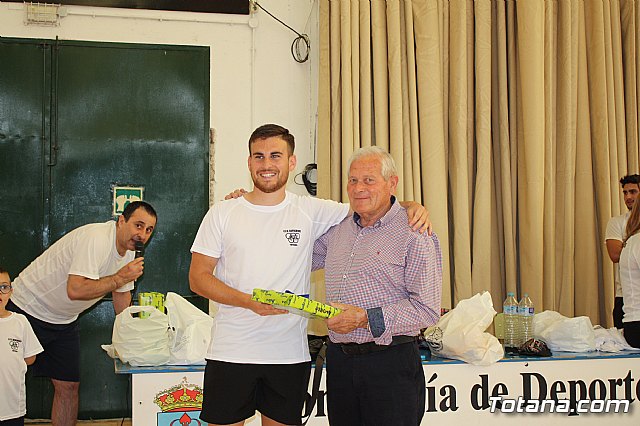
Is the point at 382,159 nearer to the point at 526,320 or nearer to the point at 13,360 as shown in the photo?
the point at 526,320

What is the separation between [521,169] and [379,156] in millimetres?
2855

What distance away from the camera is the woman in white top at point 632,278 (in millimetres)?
3971

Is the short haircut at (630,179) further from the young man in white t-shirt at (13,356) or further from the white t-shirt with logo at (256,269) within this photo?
the young man in white t-shirt at (13,356)

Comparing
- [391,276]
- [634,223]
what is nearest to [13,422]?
[391,276]

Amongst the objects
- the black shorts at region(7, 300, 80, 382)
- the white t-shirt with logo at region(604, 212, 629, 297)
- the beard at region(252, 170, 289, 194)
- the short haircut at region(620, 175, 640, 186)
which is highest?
the short haircut at region(620, 175, 640, 186)

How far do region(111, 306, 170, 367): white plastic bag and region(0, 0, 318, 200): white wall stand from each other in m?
1.84

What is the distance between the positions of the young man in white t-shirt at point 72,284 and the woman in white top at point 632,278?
2697 mm

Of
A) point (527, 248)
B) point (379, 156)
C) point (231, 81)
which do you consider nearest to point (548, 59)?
point (527, 248)

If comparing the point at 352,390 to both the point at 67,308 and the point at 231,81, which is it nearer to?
the point at 67,308

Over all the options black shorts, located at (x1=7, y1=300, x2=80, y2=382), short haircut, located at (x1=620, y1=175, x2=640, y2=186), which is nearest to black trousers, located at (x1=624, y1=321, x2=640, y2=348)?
short haircut, located at (x1=620, y1=175, x2=640, y2=186)

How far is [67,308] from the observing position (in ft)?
13.7

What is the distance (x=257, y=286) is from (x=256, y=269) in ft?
0.21

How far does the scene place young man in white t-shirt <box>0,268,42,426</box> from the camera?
3561mm

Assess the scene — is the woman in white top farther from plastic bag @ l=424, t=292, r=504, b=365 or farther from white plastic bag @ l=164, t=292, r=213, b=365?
white plastic bag @ l=164, t=292, r=213, b=365
